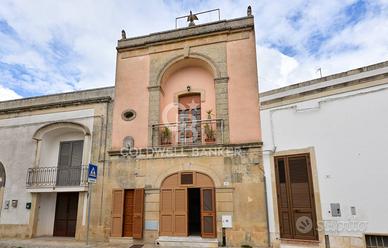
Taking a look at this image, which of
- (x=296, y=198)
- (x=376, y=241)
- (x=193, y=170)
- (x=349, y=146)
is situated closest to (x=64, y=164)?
(x=193, y=170)

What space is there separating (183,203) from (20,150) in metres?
7.90

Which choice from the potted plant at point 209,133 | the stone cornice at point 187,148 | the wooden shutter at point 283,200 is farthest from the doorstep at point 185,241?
the potted plant at point 209,133

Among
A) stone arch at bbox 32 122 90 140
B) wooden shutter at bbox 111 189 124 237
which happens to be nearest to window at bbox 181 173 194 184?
wooden shutter at bbox 111 189 124 237

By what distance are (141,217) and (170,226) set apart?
1.08 meters

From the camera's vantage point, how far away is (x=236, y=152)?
9.36 meters

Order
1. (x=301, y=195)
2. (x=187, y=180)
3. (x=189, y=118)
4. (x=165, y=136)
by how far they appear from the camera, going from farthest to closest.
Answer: (x=189, y=118)
(x=165, y=136)
(x=187, y=180)
(x=301, y=195)

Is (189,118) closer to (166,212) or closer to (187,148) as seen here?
(187,148)

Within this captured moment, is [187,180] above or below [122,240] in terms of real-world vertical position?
above

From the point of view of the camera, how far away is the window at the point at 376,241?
22.6ft

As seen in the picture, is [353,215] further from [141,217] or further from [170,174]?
[141,217]

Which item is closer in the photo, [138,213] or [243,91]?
[138,213]

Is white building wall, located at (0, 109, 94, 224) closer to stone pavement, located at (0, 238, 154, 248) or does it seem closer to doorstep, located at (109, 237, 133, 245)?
stone pavement, located at (0, 238, 154, 248)

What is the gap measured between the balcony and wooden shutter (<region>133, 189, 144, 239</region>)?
1936 mm

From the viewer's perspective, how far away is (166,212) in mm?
9406
